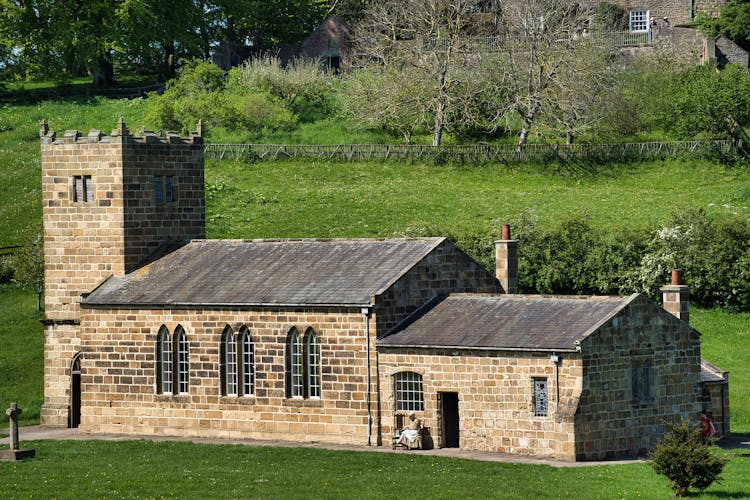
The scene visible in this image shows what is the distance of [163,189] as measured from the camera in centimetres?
4947

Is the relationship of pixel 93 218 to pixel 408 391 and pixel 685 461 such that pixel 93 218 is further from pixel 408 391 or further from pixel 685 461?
pixel 685 461

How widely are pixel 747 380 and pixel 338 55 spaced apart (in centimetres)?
5474

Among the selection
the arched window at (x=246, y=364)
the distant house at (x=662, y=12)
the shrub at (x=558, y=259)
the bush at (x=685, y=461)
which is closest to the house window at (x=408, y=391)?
the arched window at (x=246, y=364)

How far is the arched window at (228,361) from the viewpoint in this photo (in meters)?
44.7

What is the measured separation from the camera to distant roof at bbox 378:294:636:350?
38688 mm

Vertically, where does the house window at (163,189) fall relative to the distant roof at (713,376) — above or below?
above

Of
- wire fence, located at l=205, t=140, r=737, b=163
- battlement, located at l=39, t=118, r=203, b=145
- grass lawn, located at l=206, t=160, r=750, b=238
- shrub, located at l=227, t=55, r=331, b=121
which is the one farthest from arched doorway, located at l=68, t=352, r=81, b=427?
shrub, located at l=227, t=55, r=331, b=121

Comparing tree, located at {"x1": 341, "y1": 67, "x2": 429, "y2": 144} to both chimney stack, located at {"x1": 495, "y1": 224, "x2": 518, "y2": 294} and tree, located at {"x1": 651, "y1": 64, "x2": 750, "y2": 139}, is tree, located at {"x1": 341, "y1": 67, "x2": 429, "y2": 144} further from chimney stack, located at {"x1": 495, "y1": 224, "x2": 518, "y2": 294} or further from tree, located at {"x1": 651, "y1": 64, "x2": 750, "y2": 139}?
chimney stack, located at {"x1": 495, "y1": 224, "x2": 518, "y2": 294}

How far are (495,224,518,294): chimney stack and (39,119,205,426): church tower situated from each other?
35.9 ft

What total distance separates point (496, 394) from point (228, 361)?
30.1 feet

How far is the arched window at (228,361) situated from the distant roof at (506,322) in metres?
5.32

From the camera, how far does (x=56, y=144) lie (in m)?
49.3

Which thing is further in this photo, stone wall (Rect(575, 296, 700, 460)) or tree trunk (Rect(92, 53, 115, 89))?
tree trunk (Rect(92, 53, 115, 89))

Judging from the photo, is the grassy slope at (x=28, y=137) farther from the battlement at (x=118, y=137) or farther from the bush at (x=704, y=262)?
the bush at (x=704, y=262)
